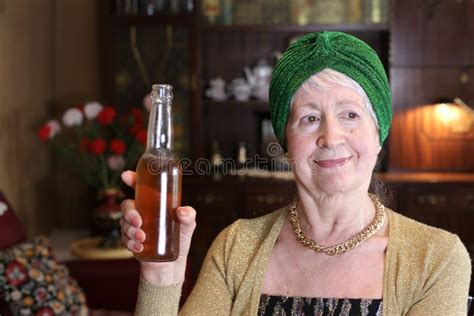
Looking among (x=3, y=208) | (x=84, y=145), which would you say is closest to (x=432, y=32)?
(x=84, y=145)

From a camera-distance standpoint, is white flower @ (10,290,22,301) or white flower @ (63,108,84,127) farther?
white flower @ (63,108,84,127)

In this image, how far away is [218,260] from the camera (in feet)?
5.46

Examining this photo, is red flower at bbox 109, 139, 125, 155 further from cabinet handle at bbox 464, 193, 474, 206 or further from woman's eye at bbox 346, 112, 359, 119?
woman's eye at bbox 346, 112, 359, 119

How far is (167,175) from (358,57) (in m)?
0.45

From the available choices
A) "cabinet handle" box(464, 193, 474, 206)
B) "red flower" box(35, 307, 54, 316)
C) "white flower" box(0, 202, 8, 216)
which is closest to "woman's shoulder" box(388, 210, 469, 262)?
"red flower" box(35, 307, 54, 316)

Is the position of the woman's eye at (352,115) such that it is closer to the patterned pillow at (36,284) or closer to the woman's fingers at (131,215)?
the woman's fingers at (131,215)

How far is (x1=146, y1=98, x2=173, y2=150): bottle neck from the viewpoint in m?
1.34

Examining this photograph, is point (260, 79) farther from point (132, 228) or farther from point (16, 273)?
point (132, 228)

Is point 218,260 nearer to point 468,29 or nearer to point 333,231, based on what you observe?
point 333,231

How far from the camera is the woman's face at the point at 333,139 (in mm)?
1501

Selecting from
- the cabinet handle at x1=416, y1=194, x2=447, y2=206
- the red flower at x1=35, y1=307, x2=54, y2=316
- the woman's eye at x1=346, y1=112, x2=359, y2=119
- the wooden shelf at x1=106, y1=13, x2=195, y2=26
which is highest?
the wooden shelf at x1=106, y1=13, x2=195, y2=26

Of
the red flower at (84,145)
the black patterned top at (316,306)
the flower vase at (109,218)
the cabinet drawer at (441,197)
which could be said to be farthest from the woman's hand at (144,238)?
the cabinet drawer at (441,197)

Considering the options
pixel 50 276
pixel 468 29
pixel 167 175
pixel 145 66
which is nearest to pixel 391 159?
pixel 468 29

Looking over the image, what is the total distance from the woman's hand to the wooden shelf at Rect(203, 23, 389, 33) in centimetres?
326
